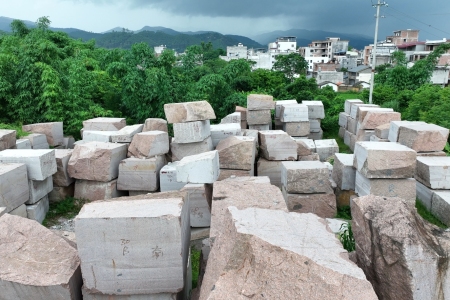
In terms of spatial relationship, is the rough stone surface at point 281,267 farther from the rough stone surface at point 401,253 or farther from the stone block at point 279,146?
the stone block at point 279,146

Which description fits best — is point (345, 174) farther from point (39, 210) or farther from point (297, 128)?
point (39, 210)

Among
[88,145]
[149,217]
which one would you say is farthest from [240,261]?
[88,145]

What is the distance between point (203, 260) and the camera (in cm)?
370

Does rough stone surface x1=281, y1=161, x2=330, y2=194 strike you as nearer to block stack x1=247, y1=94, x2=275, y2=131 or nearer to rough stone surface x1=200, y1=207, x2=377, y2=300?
rough stone surface x1=200, y1=207, x2=377, y2=300

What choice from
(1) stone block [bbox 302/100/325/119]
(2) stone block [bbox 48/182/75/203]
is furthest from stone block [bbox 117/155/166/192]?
(1) stone block [bbox 302/100/325/119]

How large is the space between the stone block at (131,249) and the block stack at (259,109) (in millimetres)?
7539

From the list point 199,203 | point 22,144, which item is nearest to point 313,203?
point 199,203

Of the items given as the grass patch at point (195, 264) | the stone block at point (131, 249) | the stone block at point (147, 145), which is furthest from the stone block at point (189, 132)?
the stone block at point (131, 249)

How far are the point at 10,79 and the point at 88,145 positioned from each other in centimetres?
499

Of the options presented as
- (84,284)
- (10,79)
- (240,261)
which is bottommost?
(84,284)

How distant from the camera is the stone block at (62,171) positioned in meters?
6.36

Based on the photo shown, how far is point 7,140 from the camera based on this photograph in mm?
6430

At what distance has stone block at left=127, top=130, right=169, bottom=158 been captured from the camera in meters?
6.46

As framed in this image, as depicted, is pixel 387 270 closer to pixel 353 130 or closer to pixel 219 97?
pixel 353 130
